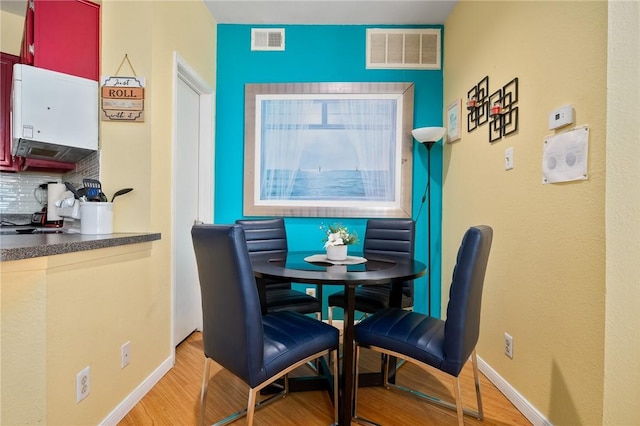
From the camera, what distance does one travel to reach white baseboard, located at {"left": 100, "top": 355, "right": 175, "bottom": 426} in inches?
57.2

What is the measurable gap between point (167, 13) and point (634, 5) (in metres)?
2.49

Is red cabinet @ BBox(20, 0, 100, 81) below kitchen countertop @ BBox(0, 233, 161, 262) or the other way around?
the other way around

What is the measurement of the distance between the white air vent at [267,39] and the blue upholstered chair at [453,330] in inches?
99.6

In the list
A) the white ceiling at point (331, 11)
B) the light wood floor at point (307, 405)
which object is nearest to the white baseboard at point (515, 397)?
the light wood floor at point (307, 405)

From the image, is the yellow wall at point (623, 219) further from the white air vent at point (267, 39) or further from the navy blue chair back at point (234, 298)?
the white air vent at point (267, 39)

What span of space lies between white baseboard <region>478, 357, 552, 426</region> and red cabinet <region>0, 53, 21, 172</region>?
145 inches

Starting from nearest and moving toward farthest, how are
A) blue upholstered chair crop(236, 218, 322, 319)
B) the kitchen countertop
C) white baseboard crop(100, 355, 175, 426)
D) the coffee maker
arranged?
the kitchen countertop, white baseboard crop(100, 355, 175, 426), blue upholstered chair crop(236, 218, 322, 319), the coffee maker

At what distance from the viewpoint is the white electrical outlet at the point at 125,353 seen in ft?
5.05

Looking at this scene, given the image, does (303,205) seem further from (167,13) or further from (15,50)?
(15,50)

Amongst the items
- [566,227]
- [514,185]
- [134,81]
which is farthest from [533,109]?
[134,81]

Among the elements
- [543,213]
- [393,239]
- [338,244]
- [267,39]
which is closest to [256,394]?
[338,244]

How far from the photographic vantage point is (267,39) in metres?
2.75

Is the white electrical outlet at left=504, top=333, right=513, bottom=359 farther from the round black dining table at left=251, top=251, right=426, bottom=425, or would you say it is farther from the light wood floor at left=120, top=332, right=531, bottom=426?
the round black dining table at left=251, top=251, right=426, bottom=425

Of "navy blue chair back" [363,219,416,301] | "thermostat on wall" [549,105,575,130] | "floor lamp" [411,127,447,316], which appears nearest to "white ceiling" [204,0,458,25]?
"floor lamp" [411,127,447,316]
